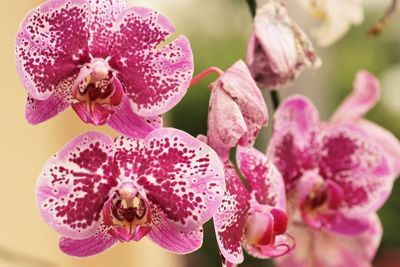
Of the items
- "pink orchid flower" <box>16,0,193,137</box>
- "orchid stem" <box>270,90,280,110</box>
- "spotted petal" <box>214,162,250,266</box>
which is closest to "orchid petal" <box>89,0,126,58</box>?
"pink orchid flower" <box>16,0,193,137</box>

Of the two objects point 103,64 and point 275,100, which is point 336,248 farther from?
point 103,64

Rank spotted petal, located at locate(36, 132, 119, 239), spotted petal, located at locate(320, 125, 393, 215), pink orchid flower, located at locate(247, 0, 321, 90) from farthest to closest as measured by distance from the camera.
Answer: spotted petal, located at locate(320, 125, 393, 215)
pink orchid flower, located at locate(247, 0, 321, 90)
spotted petal, located at locate(36, 132, 119, 239)

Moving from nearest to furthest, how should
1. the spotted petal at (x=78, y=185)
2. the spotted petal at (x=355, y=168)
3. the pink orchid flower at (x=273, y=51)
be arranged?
the spotted petal at (x=78, y=185)
the pink orchid flower at (x=273, y=51)
the spotted petal at (x=355, y=168)

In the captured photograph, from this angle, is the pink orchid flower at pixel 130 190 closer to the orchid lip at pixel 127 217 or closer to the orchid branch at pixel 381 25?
the orchid lip at pixel 127 217

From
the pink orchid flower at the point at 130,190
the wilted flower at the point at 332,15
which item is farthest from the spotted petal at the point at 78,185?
the wilted flower at the point at 332,15

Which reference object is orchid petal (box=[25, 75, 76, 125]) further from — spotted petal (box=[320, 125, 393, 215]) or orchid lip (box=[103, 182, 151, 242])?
spotted petal (box=[320, 125, 393, 215])

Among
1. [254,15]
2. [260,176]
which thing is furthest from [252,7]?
[260,176]
